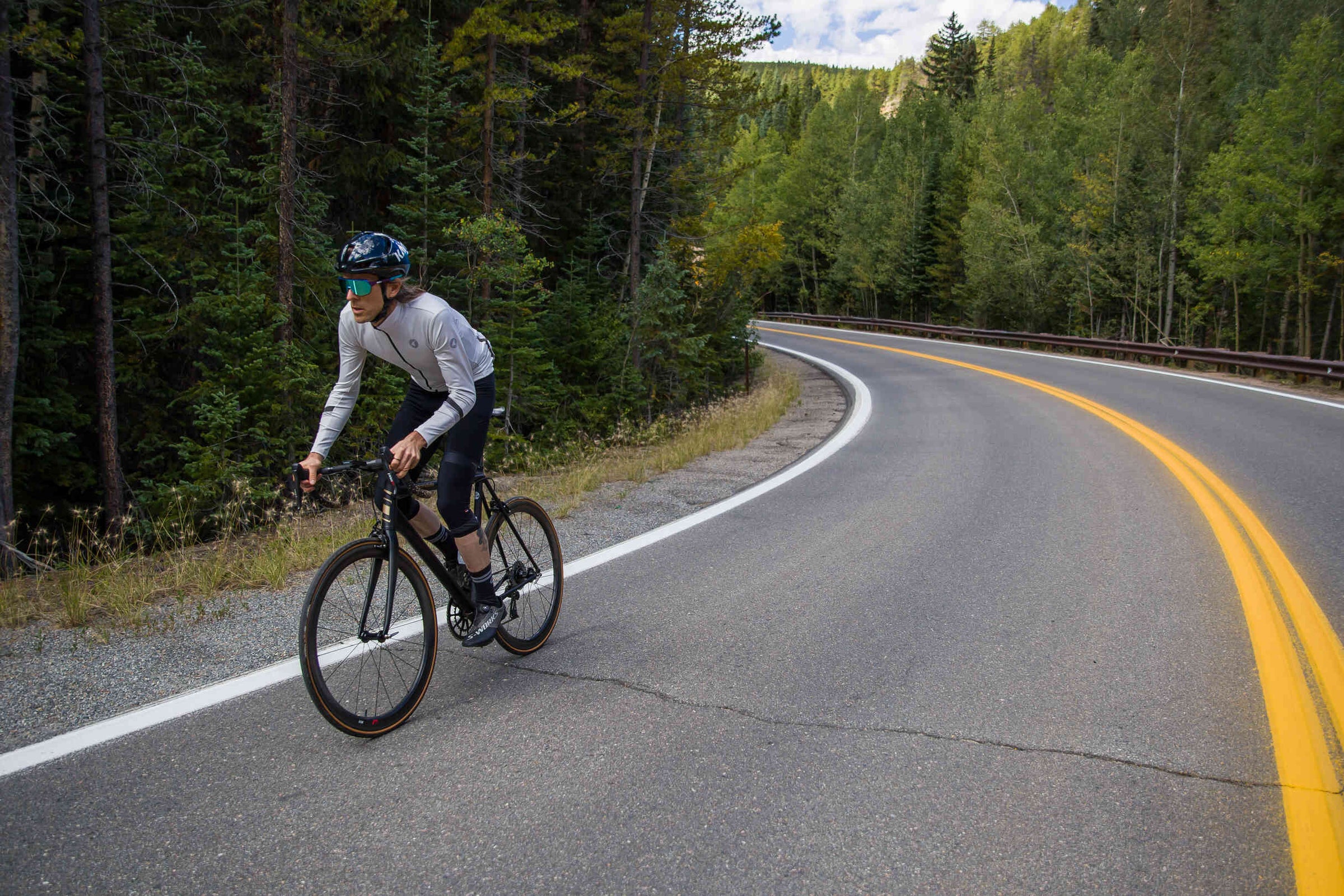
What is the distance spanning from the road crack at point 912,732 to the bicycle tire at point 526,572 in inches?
11.4

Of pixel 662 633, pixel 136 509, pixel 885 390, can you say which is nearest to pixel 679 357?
pixel 885 390

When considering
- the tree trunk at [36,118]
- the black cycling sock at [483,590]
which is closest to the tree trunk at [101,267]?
the tree trunk at [36,118]

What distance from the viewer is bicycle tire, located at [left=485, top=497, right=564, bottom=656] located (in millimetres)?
4180

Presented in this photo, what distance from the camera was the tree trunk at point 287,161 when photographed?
40.8ft

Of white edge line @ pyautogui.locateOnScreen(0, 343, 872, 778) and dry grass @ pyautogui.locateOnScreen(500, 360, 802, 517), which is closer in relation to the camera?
white edge line @ pyautogui.locateOnScreen(0, 343, 872, 778)

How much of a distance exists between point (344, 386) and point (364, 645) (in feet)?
3.83

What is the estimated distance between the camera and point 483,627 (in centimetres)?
389

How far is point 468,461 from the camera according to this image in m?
3.83

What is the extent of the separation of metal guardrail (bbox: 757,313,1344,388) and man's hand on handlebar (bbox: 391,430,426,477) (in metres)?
18.0

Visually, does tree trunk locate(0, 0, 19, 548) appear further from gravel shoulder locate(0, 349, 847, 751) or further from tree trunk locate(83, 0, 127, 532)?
gravel shoulder locate(0, 349, 847, 751)

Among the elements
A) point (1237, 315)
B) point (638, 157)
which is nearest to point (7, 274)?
point (638, 157)

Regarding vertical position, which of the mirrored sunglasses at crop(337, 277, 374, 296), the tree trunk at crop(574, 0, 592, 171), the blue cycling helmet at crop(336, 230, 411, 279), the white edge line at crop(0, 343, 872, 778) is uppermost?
the tree trunk at crop(574, 0, 592, 171)

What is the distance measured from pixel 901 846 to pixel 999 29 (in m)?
126

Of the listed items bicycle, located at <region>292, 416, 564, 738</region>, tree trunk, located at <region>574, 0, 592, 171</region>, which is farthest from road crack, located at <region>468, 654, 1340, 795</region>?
tree trunk, located at <region>574, 0, 592, 171</region>
